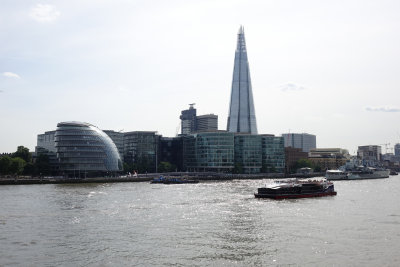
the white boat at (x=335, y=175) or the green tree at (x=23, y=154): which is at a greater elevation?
the green tree at (x=23, y=154)

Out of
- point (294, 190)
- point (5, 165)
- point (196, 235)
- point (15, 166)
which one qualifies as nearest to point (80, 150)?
point (15, 166)

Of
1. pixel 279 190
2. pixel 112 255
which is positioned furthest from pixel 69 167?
pixel 112 255

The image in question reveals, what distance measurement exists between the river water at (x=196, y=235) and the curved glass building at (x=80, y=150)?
4029 inches

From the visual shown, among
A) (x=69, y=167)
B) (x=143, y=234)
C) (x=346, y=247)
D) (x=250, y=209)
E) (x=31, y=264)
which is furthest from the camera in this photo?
(x=69, y=167)

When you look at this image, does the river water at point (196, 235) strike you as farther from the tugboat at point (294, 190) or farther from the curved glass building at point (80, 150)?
the curved glass building at point (80, 150)

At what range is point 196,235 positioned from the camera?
44094 millimetres

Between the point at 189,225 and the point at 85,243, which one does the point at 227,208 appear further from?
the point at 85,243

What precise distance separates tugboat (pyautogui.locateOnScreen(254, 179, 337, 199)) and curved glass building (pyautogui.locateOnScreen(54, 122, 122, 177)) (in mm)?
95713

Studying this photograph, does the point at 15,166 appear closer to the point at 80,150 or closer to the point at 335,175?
the point at 80,150

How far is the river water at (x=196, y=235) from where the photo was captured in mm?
34781

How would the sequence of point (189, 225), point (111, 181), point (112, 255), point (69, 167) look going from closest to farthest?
point (112, 255), point (189, 225), point (111, 181), point (69, 167)

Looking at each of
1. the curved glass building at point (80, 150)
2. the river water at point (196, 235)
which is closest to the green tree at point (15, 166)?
the curved glass building at point (80, 150)

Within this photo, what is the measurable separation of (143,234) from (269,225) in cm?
1508

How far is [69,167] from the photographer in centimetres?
16988
